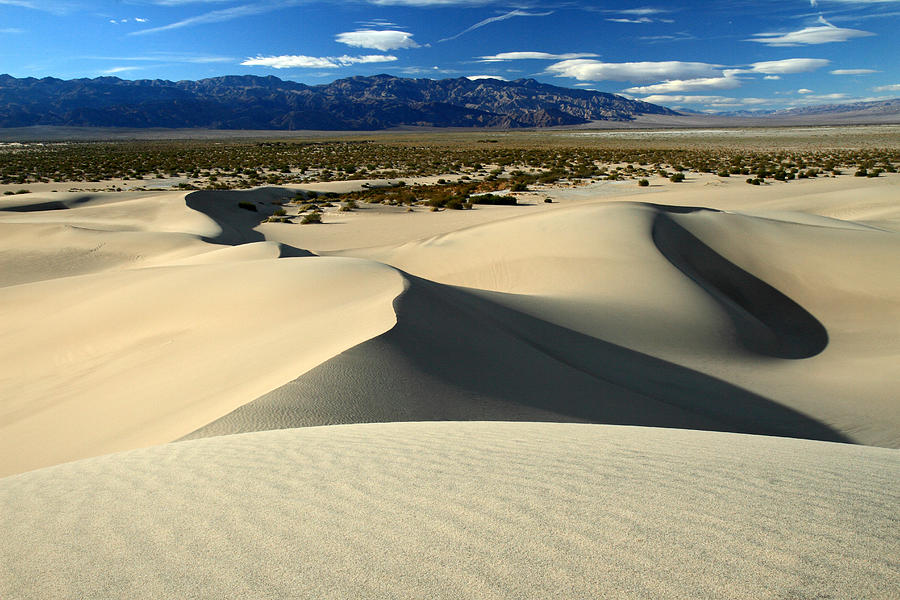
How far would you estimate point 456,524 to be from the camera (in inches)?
85.0

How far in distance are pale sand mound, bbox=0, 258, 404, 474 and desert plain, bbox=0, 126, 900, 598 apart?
0.16 ft

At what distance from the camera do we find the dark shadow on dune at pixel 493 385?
15.4ft

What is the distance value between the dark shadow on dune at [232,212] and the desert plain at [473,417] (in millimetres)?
3472

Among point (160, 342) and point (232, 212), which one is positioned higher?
point (232, 212)

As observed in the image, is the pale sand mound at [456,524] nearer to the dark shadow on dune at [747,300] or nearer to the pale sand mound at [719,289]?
the pale sand mound at [719,289]

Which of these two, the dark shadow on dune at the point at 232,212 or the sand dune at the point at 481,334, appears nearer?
the sand dune at the point at 481,334

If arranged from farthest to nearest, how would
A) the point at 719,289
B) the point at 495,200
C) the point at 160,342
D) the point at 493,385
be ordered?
1. the point at 495,200
2. the point at 719,289
3. the point at 160,342
4. the point at 493,385

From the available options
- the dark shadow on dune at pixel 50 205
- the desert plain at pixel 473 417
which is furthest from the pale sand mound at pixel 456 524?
the dark shadow on dune at pixel 50 205

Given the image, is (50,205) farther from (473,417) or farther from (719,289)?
(473,417)

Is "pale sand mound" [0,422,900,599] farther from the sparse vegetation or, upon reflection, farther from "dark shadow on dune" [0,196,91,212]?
"dark shadow on dune" [0,196,91,212]

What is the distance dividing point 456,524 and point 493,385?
3.41 meters

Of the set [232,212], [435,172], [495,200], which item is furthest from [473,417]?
[435,172]

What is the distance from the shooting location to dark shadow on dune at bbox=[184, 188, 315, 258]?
1900cm

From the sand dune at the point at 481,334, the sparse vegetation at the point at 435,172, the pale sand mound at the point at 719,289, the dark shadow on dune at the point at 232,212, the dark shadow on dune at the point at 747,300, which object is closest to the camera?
the sand dune at the point at 481,334
